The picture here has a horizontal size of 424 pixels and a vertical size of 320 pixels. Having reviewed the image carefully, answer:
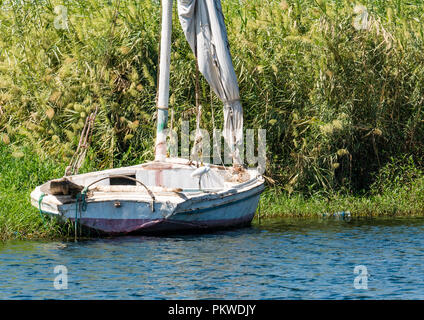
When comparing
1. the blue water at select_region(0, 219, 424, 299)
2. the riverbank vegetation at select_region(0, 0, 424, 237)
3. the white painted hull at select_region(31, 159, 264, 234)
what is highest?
the riverbank vegetation at select_region(0, 0, 424, 237)

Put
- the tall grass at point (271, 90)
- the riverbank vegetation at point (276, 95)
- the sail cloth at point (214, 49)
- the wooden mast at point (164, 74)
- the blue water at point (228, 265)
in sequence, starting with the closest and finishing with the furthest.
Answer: the blue water at point (228, 265), the wooden mast at point (164, 74), the sail cloth at point (214, 49), the riverbank vegetation at point (276, 95), the tall grass at point (271, 90)

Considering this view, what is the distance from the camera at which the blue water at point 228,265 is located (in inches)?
460

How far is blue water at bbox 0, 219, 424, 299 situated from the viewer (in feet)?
38.3

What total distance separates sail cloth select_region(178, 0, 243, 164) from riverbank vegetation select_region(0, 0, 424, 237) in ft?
4.70

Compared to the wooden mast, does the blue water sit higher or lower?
lower

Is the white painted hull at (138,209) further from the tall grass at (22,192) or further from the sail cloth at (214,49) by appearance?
the sail cloth at (214,49)

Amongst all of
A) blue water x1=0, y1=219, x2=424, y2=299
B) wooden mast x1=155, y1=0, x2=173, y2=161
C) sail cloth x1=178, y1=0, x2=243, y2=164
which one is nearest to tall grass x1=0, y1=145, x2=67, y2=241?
blue water x1=0, y1=219, x2=424, y2=299

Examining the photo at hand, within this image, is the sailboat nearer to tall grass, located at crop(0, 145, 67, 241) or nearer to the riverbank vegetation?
tall grass, located at crop(0, 145, 67, 241)

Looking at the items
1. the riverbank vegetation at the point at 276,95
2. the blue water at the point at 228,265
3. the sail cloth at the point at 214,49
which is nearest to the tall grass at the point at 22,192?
the riverbank vegetation at the point at 276,95

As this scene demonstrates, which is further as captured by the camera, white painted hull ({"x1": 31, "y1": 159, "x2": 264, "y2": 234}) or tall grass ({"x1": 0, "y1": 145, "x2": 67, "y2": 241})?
tall grass ({"x1": 0, "y1": 145, "x2": 67, "y2": 241})

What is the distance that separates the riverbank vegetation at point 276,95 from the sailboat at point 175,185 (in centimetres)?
154

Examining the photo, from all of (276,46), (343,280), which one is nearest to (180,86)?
(276,46)

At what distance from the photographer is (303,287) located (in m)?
12.0

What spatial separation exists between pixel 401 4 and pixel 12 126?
9.94m
